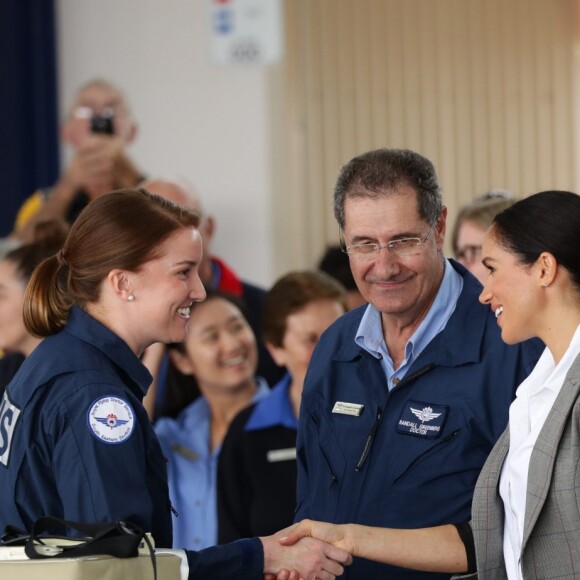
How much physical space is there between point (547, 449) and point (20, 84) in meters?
5.17

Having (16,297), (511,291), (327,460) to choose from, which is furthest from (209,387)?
(511,291)

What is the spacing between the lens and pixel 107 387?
2311 millimetres

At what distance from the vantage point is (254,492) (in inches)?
156

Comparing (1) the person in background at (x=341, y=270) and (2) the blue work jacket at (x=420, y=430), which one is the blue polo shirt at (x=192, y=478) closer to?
(1) the person in background at (x=341, y=270)

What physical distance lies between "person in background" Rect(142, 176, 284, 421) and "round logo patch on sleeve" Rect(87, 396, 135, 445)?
2277 mm

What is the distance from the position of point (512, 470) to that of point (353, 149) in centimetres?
440

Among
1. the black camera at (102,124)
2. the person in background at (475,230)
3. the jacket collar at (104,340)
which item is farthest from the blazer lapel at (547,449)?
the black camera at (102,124)

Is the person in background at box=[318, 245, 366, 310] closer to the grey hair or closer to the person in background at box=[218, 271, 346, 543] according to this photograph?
the person in background at box=[218, 271, 346, 543]

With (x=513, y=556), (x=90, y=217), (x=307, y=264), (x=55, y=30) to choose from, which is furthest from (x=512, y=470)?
(x=55, y=30)

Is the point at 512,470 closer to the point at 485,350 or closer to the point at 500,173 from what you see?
the point at 485,350

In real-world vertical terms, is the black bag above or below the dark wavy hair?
below

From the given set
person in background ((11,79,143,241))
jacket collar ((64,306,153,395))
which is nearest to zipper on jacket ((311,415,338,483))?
jacket collar ((64,306,153,395))

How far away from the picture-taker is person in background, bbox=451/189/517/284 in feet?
12.8

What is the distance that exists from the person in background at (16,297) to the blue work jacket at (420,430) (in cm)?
158
